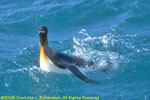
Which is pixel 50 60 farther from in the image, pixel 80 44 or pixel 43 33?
pixel 80 44

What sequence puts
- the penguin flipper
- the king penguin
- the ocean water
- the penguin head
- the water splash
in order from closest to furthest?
the penguin flipper
the ocean water
the penguin head
the king penguin
the water splash

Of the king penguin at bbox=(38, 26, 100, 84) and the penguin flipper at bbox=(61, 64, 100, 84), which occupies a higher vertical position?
the king penguin at bbox=(38, 26, 100, 84)

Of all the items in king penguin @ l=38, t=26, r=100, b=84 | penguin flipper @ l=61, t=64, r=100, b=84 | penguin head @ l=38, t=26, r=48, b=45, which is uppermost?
penguin head @ l=38, t=26, r=48, b=45

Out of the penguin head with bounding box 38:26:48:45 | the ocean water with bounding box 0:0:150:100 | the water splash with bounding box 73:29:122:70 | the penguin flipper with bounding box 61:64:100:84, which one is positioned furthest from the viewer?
the water splash with bounding box 73:29:122:70

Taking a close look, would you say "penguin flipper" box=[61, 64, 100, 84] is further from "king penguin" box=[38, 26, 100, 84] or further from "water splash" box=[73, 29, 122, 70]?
"water splash" box=[73, 29, 122, 70]

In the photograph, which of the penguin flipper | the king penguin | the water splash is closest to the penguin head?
the king penguin

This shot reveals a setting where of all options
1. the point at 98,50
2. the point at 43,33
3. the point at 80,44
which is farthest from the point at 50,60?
the point at 80,44

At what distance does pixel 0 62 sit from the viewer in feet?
67.2

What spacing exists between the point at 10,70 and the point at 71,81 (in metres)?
3.53

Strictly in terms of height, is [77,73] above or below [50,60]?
below

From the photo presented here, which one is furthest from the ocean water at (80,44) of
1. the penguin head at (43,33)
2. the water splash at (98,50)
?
the penguin head at (43,33)

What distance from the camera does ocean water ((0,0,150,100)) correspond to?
698 inches

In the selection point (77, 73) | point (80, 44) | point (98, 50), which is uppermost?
point (80, 44)

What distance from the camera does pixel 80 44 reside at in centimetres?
2230
